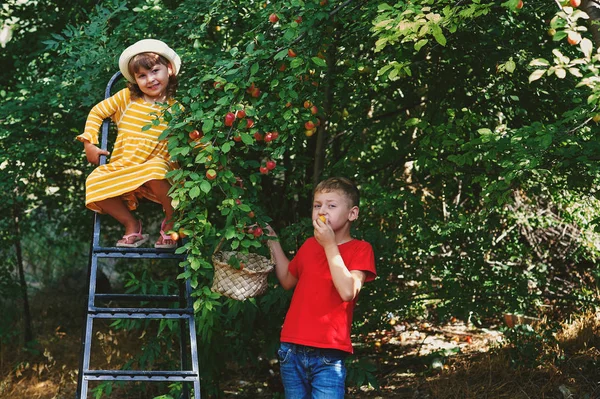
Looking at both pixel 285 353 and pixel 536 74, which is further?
pixel 285 353

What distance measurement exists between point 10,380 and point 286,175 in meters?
2.64

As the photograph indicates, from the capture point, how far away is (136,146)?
3.28 meters

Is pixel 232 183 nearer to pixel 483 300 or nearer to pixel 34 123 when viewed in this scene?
pixel 483 300

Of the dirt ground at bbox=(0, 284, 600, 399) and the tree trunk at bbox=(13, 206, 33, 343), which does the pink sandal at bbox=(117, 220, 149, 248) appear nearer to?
the dirt ground at bbox=(0, 284, 600, 399)

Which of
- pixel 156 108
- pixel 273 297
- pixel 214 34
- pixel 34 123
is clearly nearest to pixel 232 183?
pixel 156 108

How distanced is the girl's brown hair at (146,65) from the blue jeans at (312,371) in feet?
4.25

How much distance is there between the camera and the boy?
9.02 ft

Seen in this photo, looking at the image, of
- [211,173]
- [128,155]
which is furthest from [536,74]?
[128,155]

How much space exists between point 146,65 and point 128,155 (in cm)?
40

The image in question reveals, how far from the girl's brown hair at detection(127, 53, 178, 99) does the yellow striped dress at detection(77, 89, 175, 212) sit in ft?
0.11

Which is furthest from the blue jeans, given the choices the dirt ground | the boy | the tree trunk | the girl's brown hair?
the tree trunk

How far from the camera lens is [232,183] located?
2.95 metres

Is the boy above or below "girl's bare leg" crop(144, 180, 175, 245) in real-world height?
below

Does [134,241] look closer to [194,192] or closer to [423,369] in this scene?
[194,192]
